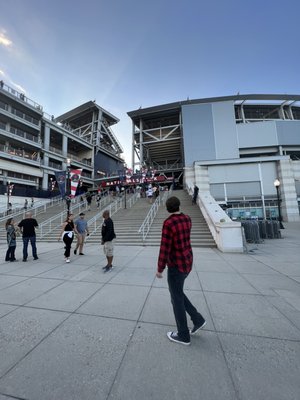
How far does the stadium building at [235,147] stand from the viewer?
81.8ft

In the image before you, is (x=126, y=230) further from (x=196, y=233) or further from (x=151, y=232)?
(x=196, y=233)

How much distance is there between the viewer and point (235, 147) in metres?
31.0

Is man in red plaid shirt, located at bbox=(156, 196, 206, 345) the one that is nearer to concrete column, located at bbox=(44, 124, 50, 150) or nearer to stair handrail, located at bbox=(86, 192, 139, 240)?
stair handrail, located at bbox=(86, 192, 139, 240)

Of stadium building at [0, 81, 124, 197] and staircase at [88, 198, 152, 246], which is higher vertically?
stadium building at [0, 81, 124, 197]

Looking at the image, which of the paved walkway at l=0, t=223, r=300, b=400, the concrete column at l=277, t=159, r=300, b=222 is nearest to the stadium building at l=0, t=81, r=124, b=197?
the paved walkway at l=0, t=223, r=300, b=400

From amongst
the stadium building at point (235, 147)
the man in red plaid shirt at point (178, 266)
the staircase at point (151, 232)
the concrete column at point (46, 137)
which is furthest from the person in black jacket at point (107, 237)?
the concrete column at point (46, 137)

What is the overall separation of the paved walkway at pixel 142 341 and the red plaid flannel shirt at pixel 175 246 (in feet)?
3.25

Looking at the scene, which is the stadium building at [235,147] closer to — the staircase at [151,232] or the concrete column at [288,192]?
the concrete column at [288,192]

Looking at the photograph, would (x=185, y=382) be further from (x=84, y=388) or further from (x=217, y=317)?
(x=217, y=317)

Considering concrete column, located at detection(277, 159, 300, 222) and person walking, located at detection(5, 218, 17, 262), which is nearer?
person walking, located at detection(5, 218, 17, 262)

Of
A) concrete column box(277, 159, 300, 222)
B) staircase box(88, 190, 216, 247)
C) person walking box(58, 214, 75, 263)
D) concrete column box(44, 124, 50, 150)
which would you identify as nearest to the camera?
person walking box(58, 214, 75, 263)

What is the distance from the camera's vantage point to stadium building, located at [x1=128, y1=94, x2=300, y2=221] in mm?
24922

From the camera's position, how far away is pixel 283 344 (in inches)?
90.5

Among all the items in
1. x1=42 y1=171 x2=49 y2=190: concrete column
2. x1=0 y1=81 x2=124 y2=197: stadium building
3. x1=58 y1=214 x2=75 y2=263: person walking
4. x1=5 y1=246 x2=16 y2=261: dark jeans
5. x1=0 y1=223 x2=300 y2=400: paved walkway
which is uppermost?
x1=0 y1=81 x2=124 y2=197: stadium building
